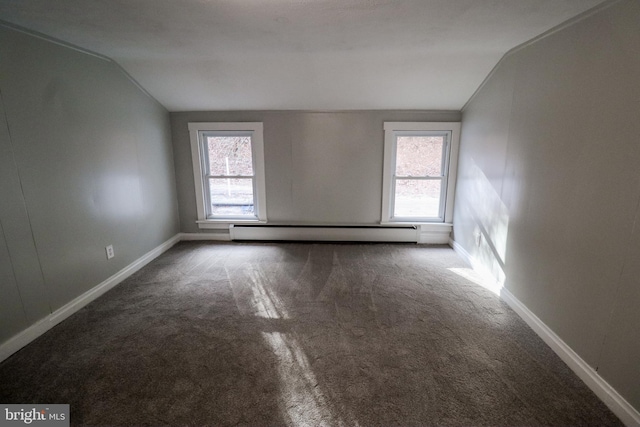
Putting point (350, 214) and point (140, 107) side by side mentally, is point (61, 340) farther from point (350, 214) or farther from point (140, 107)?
point (350, 214)

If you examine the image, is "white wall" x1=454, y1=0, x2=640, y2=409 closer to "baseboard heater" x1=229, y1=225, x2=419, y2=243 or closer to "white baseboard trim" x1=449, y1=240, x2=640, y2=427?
"white baseboard trim" x1=449, y1=240, x2=640, y2=427

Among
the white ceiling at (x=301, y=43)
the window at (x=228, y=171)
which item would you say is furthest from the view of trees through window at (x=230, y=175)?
→ the white ceiling at (x=301, y=43)

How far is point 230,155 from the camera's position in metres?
4.11

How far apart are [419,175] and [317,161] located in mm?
1461

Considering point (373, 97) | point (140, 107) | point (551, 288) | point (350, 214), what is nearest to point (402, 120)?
point (373, 97)

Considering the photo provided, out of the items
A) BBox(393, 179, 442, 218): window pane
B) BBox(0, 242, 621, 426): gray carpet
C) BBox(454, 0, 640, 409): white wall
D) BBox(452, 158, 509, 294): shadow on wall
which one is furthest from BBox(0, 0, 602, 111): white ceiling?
BBox(0, 242, 621, 426): gray carpet

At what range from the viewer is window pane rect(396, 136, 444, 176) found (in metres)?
3.96

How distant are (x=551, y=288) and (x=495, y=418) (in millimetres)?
1076

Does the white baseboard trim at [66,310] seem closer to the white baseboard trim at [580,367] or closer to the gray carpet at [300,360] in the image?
the gray carpet at [300,360]

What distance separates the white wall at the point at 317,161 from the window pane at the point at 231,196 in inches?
11.5

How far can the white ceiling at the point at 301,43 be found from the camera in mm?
1879

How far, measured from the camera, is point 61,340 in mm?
2051

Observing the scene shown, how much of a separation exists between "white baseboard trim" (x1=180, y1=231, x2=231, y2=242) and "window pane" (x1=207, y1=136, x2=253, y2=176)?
93 cm

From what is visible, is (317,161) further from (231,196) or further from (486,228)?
(486,228)
